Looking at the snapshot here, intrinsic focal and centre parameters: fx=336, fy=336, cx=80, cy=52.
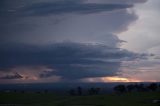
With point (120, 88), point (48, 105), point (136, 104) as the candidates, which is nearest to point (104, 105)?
point (136, 104)

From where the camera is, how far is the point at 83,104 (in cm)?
9162

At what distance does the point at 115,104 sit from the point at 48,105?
18.1m

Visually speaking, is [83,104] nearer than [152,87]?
Yes

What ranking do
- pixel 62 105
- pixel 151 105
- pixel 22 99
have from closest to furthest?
pixel 151 105, pixel 62 105, pixel 22 99

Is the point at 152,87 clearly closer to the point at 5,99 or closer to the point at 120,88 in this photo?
the point at 120,88

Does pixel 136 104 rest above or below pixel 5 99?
below

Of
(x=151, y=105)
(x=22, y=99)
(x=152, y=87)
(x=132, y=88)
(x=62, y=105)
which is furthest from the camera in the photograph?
(x=132, y=88)

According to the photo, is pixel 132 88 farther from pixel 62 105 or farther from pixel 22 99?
pixel 62 105

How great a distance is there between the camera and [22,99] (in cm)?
12444

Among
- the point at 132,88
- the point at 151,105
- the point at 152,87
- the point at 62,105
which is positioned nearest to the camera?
the point at 151,105

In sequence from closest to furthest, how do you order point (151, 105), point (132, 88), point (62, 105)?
point (151, 105), point (62, 105), point (132, 88)

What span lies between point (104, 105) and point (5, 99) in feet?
173

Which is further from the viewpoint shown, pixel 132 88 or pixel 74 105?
pixel 132 88

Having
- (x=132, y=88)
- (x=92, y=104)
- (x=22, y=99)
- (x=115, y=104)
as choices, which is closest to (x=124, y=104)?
(x=115, y=104)
